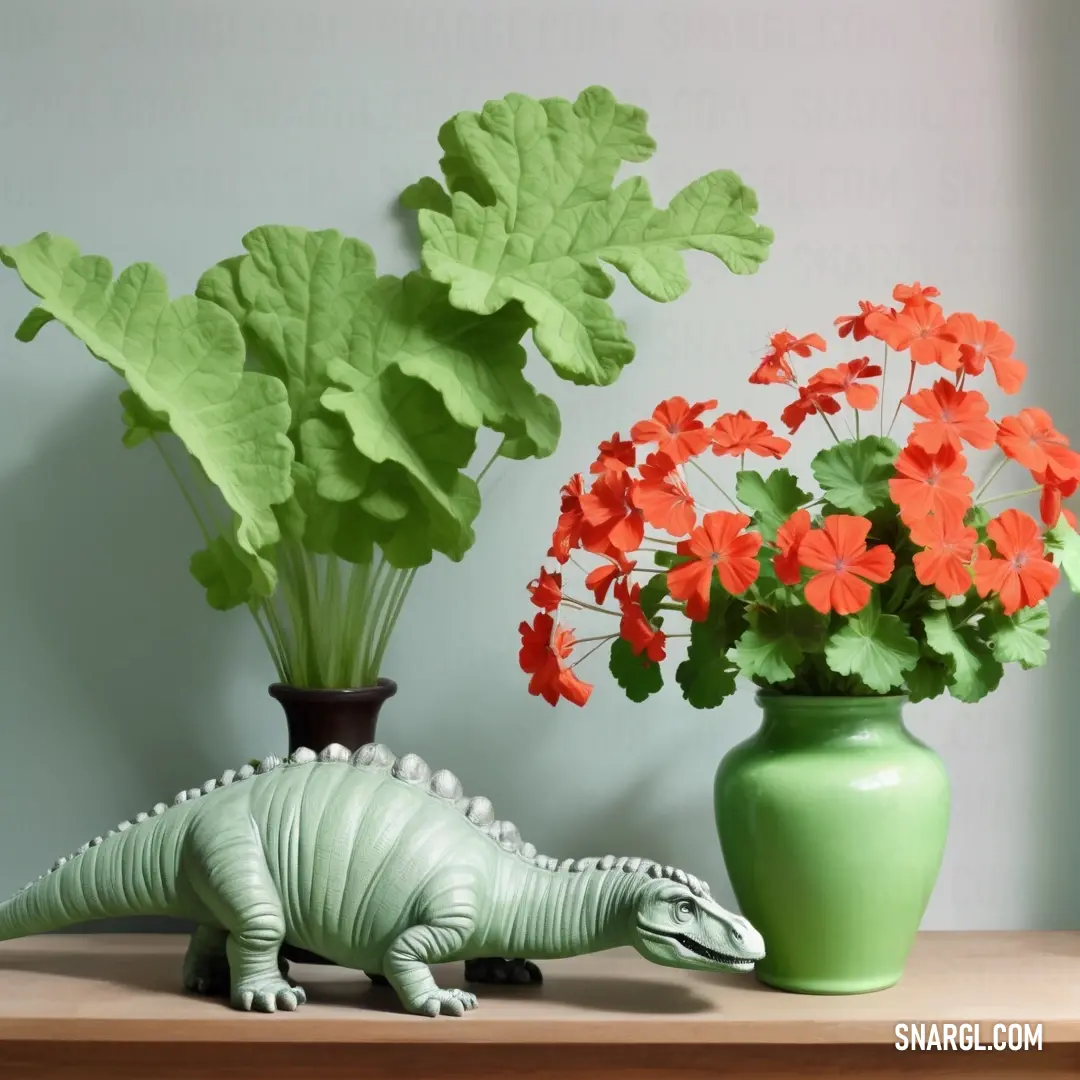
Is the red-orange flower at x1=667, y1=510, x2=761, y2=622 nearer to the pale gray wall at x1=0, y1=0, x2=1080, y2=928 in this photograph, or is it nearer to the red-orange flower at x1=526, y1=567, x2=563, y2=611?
the red-orange flower at x1=526, y1=567, x2=563, y2=611

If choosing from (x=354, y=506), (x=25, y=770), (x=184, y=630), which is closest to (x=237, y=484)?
(x=354, y=506)

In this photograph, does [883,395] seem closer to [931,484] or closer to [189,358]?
[931,484]

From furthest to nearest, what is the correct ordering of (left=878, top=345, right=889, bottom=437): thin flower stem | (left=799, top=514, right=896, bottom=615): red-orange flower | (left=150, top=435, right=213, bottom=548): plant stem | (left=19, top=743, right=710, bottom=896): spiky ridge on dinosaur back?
(left=878, top=345, right=889, bottom=437): thin flower stem → (left=150, top=435, right=213, bottom=548): plant stem → (left=19, top=743, right=710, bottom=896): spiky ridge on dinosaur back → (left=799, top=514, right=896, bottom=615): red-orange flower

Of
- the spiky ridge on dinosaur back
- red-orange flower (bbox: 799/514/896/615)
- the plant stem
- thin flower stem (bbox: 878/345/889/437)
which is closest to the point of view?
red-orange flower (bbox: 799/514/896/615)

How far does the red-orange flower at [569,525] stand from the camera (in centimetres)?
88

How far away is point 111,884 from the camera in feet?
2.92

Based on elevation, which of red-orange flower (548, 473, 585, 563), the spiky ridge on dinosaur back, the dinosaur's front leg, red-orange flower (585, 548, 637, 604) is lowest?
the dinosaur's front leg

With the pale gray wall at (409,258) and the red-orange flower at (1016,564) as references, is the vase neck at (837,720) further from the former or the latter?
the pale gray wall at (409,258)

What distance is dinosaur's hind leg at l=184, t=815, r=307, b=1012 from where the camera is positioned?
837 millimetres

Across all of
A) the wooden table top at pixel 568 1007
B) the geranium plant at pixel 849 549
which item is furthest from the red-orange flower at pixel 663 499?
the wooden table top at pixel 568 1007

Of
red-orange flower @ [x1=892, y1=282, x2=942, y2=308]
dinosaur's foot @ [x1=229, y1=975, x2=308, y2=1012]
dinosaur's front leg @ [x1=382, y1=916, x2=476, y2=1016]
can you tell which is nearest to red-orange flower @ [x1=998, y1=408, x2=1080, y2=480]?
red-orange flower @ [x1=892, y1=282, x2=942, y2=308]

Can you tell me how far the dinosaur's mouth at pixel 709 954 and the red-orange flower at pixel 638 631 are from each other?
0.19 metres

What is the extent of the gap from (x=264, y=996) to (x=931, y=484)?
1.87 feet

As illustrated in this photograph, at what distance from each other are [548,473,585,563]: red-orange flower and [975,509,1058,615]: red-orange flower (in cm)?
27
